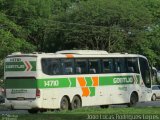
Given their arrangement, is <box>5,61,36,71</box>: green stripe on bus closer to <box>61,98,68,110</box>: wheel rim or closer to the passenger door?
<box>61,98,68,110</box>: wheel rim

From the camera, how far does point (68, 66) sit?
28.6 metres

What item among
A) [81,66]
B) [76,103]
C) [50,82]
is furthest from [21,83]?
[81,66]

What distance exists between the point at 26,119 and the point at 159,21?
6117cm

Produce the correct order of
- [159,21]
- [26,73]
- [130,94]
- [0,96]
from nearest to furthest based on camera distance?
[26,73]
[130,94]
[0,96]
[159,21]

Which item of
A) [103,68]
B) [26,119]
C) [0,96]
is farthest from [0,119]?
[0,96]

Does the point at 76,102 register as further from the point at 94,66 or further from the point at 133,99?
the point at 133,99

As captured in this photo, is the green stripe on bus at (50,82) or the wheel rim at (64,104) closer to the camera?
the green stripe on bus at (50,82)

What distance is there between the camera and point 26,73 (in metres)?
26.7

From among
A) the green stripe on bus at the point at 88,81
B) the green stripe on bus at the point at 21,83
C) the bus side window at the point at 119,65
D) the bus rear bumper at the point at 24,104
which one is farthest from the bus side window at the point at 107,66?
the bus rear bumper at the point at 24,104

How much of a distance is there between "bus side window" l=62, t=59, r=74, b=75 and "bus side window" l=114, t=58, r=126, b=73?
377 centimetres

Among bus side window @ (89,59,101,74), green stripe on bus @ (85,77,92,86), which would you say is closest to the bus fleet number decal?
green stripe on bus @ (85,77,92,86)

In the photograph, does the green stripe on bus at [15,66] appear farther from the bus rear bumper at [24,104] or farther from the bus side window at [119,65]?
the bus side window at [119,65]

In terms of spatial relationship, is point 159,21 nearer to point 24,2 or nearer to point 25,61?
point 24,2

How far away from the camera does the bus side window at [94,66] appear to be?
30077 millimetres
